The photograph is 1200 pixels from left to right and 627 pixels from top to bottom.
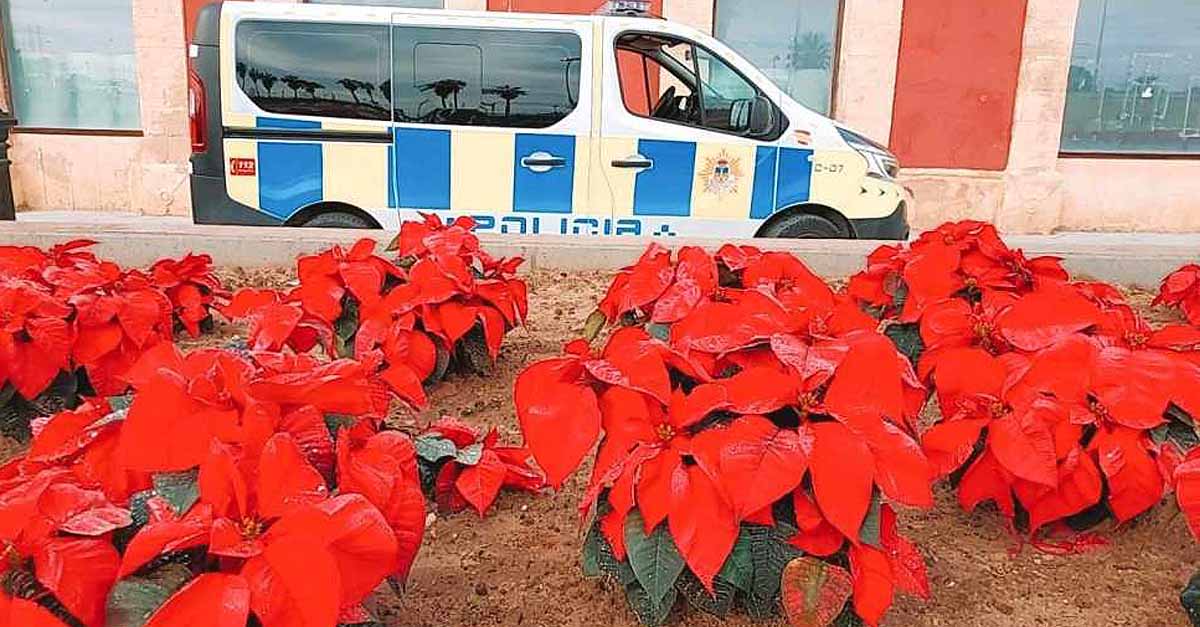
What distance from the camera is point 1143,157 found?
9.66m

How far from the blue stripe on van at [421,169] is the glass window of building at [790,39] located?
15.4 ft

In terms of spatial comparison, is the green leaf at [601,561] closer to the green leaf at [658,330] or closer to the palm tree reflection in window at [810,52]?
the green leaf at [658,330]

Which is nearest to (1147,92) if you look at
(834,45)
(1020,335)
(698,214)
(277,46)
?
(834,45)

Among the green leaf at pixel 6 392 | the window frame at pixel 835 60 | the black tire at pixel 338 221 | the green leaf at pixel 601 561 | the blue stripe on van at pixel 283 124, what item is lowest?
the black tire at pixel 338 221

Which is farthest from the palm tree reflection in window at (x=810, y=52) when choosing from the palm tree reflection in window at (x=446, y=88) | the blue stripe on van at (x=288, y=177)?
the blue stripe on van at (x=288, y=177)

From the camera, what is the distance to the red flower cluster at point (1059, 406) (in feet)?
4.61

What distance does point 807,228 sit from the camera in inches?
224

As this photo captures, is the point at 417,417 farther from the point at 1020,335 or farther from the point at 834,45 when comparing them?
A: the point at 834,45

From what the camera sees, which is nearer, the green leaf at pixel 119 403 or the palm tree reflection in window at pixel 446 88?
the green leaf at pixel 119 403

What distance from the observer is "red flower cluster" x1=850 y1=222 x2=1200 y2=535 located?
1405 millimetres

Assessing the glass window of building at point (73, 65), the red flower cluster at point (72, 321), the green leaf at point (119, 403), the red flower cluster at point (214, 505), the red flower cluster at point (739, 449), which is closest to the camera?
the red flower cluster at point (214, 505)

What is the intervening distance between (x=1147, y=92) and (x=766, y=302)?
33.9ft

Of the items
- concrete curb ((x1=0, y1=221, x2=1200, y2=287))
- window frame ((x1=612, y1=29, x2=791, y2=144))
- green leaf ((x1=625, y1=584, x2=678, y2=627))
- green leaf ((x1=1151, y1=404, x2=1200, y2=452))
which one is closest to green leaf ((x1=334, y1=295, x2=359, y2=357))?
green leaf ((x1=625, y1=584, x2=678, y2=627))

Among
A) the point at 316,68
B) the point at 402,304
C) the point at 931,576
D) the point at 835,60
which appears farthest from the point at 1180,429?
the point at 835,60
